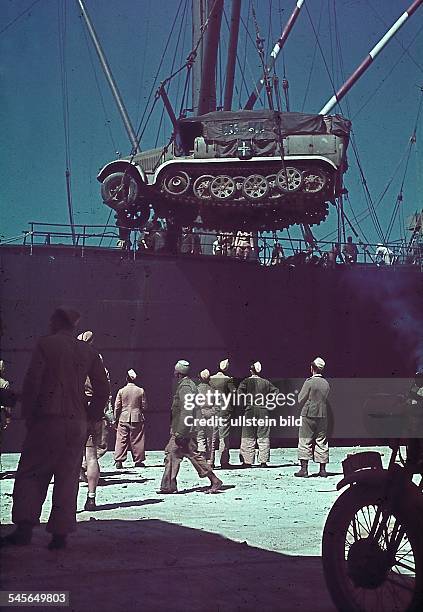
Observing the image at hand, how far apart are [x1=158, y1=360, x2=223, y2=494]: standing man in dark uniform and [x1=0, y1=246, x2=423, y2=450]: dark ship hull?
5039mm

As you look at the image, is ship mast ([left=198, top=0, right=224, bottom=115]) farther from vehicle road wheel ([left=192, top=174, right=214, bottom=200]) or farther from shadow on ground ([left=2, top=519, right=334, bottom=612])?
shadow on ground ([left=2, top=519, right=334, bottom=612])

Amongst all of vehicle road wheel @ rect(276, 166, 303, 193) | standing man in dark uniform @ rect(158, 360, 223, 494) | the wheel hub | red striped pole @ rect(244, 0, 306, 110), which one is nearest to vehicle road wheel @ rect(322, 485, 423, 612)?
the wheel hub

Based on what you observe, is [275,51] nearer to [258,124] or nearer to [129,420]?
[258,124]

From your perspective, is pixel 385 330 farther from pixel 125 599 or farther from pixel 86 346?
pixel 125 599

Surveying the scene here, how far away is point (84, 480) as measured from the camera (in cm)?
954

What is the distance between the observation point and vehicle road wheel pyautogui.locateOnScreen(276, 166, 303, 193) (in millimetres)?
17994

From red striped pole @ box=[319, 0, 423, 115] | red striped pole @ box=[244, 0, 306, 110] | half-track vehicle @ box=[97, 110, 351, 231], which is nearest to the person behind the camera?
red striped pole @ box=[319, 0, 423, 115]

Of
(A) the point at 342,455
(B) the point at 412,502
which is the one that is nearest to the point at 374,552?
(B) the point at 412,502

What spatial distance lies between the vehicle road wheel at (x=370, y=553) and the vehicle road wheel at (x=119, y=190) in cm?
1253

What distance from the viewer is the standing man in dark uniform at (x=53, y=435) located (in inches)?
216

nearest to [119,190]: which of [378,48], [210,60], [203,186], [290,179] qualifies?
[203,186]

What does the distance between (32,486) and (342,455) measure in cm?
865

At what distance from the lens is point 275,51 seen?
13.8 metres

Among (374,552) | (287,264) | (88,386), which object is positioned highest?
(287,264)
